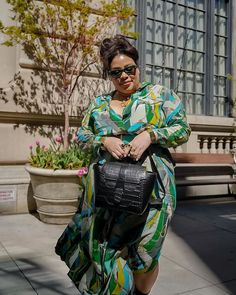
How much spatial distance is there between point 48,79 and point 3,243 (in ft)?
9.56

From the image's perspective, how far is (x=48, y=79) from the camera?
19.4 feet

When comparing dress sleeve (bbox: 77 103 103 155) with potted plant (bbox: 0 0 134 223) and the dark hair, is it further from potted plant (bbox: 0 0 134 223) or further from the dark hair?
potted plant (bbox: 0 0 134 223)

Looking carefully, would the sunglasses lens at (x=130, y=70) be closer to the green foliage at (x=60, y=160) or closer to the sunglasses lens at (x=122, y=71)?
the sunglasses lens at (x=122, y=71)

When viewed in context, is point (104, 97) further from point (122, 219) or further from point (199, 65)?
point (199, 65)

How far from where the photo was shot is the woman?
210 cm

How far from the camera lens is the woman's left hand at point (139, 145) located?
2023 mm

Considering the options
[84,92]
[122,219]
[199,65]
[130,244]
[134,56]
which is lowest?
[130,244]

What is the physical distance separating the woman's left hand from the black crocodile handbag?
0.22 feet

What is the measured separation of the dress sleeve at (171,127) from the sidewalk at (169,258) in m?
1.47

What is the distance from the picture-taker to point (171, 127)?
7.13 ft

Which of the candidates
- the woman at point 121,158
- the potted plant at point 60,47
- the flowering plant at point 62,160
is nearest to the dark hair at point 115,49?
the woman at point 121,158

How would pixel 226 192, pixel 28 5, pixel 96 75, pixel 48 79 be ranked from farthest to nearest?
pixel 226 192 → pixel 96 75 → pixel 48 79 → pixel 28 5

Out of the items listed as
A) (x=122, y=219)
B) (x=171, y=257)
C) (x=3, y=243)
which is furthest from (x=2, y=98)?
(x=122, y=219)

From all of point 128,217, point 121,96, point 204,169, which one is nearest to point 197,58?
point 204,169
